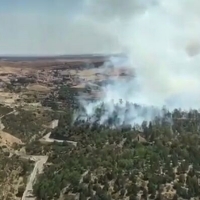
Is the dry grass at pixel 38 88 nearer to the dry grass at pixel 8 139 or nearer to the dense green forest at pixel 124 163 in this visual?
the dense green forest at pixel 124 163

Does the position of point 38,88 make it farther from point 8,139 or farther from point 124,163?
point 124,163

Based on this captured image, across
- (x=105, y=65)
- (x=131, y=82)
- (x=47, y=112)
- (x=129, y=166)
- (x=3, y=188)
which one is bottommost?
(x=3, y=188)

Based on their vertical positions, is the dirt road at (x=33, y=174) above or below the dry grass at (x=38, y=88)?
below

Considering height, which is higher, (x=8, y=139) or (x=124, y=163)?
(x=8, y=139)

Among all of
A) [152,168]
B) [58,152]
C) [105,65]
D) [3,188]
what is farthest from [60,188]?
[105,65]

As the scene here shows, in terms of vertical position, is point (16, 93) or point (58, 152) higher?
point (16, 93)

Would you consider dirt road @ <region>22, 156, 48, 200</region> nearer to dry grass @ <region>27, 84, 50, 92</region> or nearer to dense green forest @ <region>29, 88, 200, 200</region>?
dense green forest @ <region>29, 88, 200, 200</region>

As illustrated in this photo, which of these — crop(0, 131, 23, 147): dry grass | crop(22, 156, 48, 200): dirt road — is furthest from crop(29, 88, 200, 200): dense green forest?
crop(0, 131, 23, 147): dry grass

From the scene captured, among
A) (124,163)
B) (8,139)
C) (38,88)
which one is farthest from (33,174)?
(38,88)

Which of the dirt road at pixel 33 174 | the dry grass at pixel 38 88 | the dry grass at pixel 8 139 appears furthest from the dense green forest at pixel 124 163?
the dry grass at pixel 38 88

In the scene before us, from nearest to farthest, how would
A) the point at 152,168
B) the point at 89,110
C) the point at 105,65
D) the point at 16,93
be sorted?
the point at 152,168 < the point at 89,110 < the point at 16,93 < the point at 105,65

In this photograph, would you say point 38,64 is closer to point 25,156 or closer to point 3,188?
point 25,156
